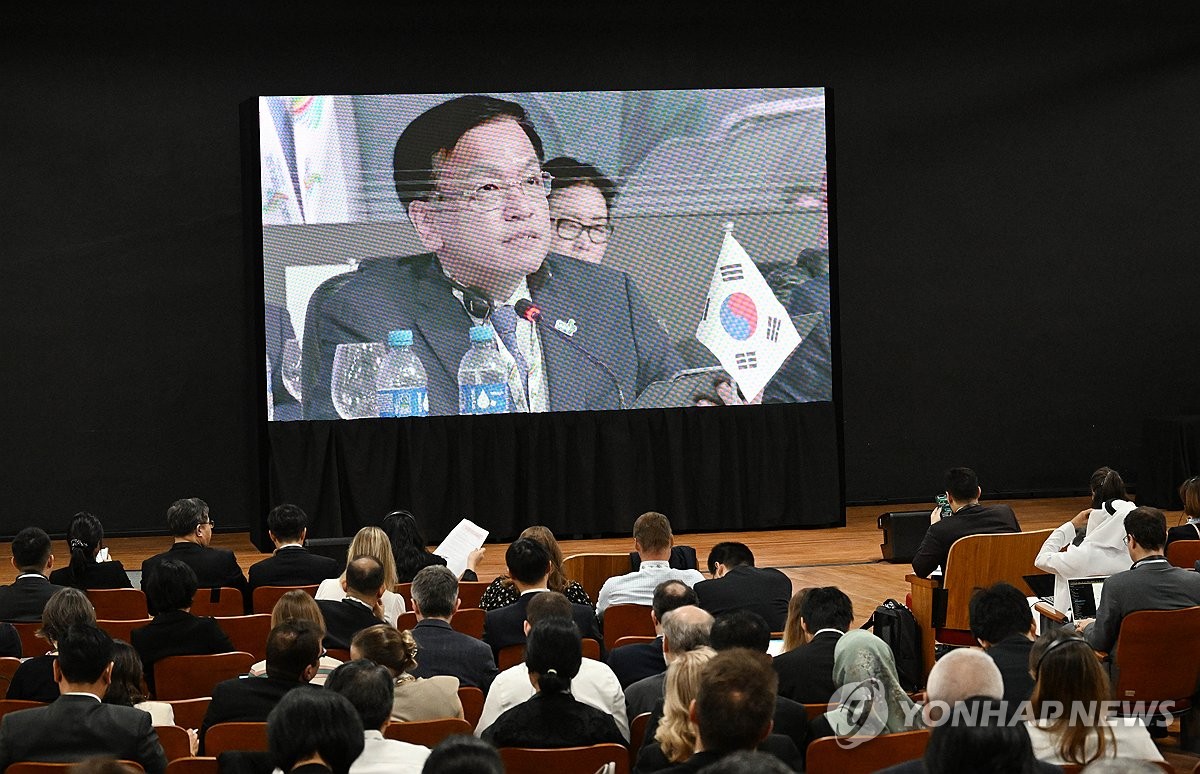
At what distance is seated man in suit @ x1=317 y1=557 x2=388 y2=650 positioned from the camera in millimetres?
5207

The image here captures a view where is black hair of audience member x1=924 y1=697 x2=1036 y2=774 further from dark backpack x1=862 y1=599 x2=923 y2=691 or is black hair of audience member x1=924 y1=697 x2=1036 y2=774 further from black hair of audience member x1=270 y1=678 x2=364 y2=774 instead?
dark backpack x1=862 y1=599 x2=923 y2=691

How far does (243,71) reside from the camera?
39.8 ft

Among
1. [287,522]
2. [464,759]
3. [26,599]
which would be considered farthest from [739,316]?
[464,759]

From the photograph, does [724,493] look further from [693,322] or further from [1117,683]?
[1117,683]

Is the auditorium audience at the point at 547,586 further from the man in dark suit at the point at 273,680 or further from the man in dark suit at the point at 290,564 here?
the man in dark suit at the point at 273,680

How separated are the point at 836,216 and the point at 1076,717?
8.93 m

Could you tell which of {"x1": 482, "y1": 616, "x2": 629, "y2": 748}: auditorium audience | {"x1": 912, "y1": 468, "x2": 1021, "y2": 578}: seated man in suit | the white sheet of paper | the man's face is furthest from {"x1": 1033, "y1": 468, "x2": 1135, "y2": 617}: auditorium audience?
the man's face

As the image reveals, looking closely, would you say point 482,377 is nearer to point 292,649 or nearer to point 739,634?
point 739,634

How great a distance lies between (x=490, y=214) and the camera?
1120 centimetres

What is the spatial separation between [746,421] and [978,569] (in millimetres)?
5258

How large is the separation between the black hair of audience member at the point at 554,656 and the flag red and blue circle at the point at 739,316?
781 cm

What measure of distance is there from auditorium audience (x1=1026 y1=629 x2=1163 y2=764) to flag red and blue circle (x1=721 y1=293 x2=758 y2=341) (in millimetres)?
8005

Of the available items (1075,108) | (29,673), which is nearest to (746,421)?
(1075,108)

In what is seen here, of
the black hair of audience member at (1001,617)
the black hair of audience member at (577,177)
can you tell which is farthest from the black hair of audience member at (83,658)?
the black hair of audience member at (577,177)
